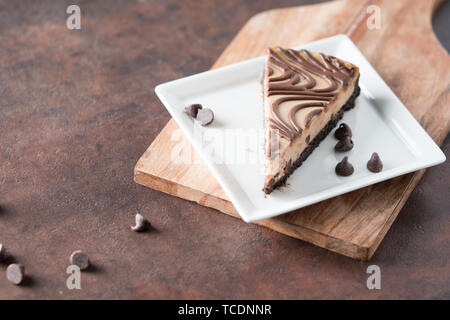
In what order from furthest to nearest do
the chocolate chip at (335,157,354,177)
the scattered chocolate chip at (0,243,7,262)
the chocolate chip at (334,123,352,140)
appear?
the chocolate chip at (334,123,352,140)
the chocolate chip at (335,157,354,177)
the scattered chocolate chip at (0,243,7,262)

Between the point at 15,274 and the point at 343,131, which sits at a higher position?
the point at 343,131

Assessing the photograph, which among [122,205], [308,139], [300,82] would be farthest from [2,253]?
[300,82]

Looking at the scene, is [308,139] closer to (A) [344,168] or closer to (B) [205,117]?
(A) [344,168]

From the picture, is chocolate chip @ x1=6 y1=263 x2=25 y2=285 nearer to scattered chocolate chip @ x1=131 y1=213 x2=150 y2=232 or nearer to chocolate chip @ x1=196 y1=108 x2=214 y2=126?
scattered chocolate chip @ x1=131 y1=213 x2=150 y2=232

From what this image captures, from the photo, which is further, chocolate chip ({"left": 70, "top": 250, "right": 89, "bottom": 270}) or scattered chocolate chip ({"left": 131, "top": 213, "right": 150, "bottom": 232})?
scattered chocolate chip ({"left": 131, "top": 213, "right": 150, "bottom": 232})

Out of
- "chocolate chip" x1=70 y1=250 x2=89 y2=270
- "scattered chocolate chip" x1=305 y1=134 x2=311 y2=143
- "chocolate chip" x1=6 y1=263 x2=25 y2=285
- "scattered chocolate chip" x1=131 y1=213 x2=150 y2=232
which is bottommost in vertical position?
"chocolate chip" x1=6 y1=263 x2=25 y2=285

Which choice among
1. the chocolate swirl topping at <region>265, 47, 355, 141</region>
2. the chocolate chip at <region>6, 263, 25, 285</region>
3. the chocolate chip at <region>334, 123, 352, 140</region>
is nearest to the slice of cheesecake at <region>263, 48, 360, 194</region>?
the chocolate swirl topping at <region>265, 47, 355, 141</region>

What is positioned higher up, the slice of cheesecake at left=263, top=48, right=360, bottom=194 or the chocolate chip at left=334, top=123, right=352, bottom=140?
the slice of cheesecake at left=263, top=48, right=360, bottom=194
